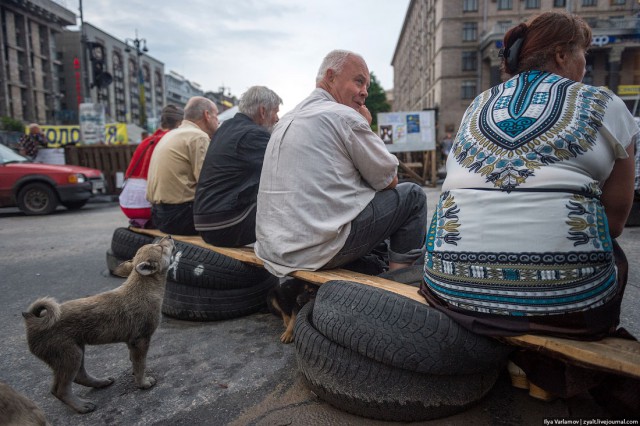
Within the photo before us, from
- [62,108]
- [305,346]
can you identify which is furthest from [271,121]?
[62,108]

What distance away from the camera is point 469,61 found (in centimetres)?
4206

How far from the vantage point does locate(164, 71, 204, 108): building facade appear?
9575 cm

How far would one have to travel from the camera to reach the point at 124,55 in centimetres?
7406

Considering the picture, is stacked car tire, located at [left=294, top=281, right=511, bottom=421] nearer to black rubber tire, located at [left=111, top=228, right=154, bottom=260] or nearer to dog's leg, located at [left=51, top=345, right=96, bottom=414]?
dog's leg, located at [left=51, top=345, right=96, bottom=414]

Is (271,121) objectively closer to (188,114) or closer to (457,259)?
(188,114)

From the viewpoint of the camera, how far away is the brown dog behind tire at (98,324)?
71.1 inches

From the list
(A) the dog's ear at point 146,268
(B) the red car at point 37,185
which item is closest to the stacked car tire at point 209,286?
(A) the dog's ear at point 146,268

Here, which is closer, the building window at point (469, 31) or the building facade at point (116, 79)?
the building window at point (469, 31)

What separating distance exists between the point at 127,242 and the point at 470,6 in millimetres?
46252

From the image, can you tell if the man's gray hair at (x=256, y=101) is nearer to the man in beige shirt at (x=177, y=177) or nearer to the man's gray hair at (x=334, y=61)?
the man in beige shirt at (x=177, y=177)

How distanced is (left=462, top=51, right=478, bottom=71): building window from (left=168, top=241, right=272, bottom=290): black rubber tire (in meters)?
44.6

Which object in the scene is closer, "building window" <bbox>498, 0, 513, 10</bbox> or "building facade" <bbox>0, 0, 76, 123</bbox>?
"building window" <bbox>498, 0, 513, 10</bbox>

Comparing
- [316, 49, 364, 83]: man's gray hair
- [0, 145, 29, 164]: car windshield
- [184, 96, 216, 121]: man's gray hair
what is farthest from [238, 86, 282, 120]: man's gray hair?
[0, 145, 29, 164]: car windshield

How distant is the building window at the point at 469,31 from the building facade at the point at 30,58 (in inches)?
2016
